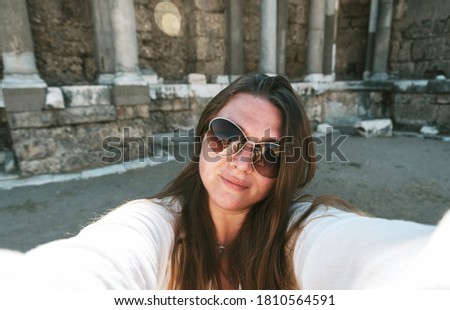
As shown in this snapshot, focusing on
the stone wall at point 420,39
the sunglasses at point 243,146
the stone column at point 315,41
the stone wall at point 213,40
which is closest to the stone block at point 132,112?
the stone wall at point 213,40

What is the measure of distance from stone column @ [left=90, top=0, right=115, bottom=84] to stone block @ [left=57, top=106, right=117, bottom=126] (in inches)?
27.5

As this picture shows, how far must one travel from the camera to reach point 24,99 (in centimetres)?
350

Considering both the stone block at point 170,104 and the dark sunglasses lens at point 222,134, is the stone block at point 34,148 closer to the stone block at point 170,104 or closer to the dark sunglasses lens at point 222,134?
the stone block at point 170,104

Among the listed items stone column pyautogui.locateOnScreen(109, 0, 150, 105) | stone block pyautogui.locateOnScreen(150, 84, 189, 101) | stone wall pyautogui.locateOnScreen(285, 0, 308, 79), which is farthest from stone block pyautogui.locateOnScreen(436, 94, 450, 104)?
stone column pyautogui.locateOnScreen(109, 0, 150, 105)

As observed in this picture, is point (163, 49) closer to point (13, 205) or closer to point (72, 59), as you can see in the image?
point (72, 59)

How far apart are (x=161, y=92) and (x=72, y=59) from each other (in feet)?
6.04

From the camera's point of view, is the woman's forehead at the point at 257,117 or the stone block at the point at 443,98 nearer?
the woman's forehead at the point at 257,117

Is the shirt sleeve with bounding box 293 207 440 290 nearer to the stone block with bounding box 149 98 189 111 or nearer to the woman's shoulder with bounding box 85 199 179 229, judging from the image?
the woman's shoulder with bounding box 85 199 179 229

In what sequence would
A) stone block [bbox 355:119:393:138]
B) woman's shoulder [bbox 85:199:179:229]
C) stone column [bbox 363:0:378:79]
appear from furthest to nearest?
stone column [bbox 363:0:378:79] < stone block [bbox 355:119:393:138] < woman's shoulder [bbox 85:199:179:229]

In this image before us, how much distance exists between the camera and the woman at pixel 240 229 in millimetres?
693

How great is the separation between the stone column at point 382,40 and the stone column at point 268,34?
339cm

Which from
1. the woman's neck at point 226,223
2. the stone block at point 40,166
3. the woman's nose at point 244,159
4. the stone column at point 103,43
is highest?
the stone column at point 103,43

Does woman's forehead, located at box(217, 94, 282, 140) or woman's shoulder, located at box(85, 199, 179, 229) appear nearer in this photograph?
woman's shoulder, located at box(85, 199, 179, 229)

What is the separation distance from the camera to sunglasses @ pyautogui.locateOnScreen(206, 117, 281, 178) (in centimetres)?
114
